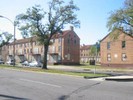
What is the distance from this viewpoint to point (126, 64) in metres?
64.9

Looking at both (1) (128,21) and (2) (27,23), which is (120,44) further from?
(2) (27,23)

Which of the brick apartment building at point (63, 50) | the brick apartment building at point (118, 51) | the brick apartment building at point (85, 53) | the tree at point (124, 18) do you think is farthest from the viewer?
the brick apartment building at point (85, 53)

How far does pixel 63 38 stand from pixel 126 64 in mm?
26638

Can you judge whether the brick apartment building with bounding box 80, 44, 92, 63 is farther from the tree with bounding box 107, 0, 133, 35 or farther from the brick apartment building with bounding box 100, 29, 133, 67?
the tree with bounding box 107, 0, 133, 35

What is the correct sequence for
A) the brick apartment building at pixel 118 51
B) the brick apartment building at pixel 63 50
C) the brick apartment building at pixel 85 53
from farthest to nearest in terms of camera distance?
the brick apartment building at pixel 85 53, the brick apartment building at pixel 63 50, the brick apartment building at pixel 118 51

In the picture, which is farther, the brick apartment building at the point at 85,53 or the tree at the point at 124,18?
the brick apartment building at the point at 85,53

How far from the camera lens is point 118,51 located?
67.2m

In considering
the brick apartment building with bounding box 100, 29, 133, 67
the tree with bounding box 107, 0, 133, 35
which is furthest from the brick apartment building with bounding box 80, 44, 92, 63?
the tree with bounding box 107, 0, 133, 35

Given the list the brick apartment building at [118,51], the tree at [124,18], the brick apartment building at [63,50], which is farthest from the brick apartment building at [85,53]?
the tree at [124,18]

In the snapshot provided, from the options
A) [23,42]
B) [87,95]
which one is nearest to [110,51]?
[23,42]

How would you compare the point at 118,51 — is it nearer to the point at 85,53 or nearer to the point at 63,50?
the point at 63,50

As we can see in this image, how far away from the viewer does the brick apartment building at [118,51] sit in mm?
65062

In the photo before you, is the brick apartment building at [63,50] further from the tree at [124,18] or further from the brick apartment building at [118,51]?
the tree at [124,18]

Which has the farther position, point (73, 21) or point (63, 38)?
point (63, 38)
